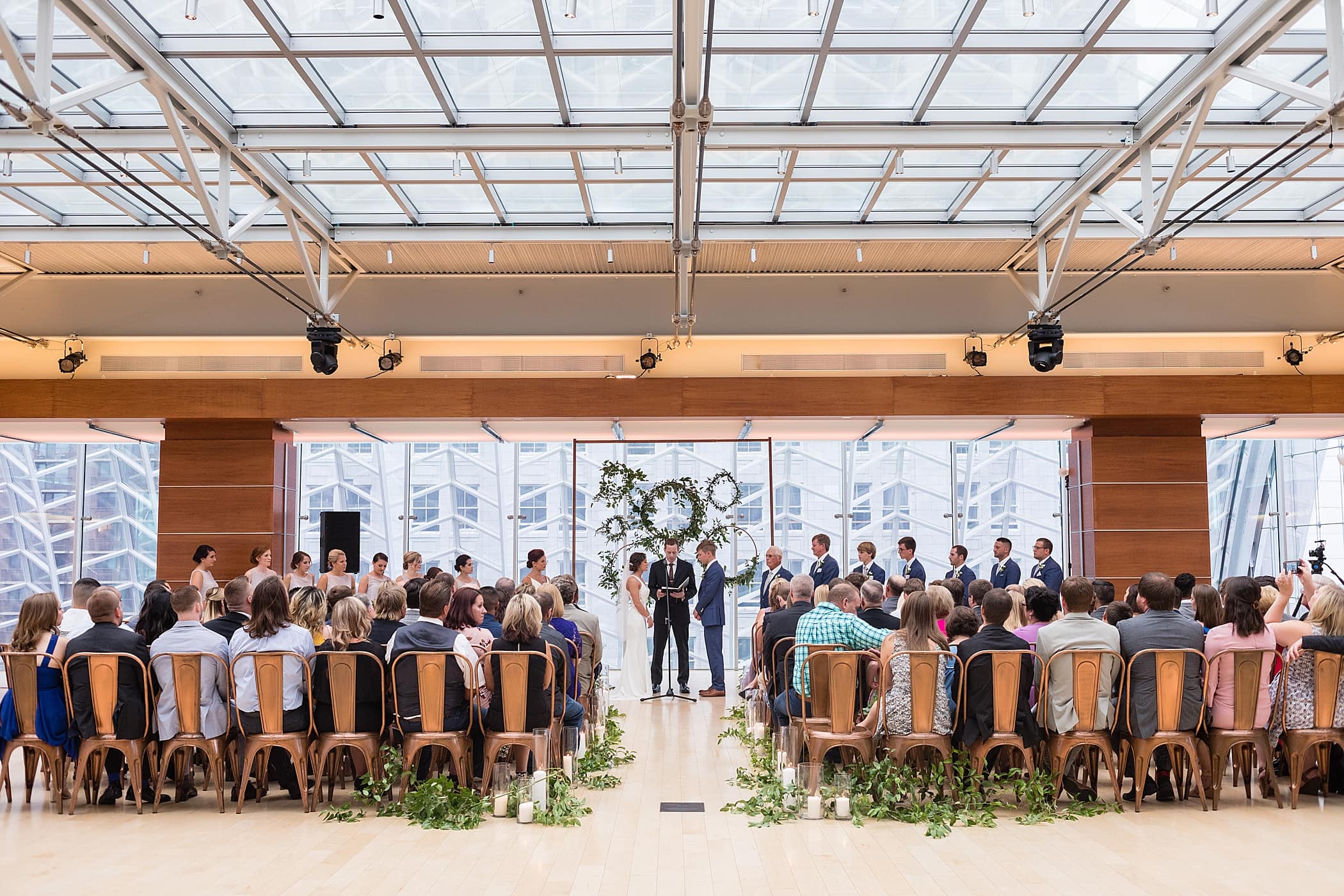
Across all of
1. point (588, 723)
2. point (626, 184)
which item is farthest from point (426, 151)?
point (588, 723)

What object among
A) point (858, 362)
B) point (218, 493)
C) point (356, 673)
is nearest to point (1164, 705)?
point (356, 673)

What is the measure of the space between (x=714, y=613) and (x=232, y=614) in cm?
563

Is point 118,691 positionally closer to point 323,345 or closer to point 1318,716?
point 323,345

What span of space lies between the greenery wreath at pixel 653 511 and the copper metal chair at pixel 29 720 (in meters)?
6.66

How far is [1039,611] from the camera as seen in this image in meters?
6.31

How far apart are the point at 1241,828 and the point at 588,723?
175 inches

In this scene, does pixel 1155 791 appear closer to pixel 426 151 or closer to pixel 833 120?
pixel 833 120

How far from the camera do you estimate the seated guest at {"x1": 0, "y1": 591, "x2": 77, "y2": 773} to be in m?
5.84

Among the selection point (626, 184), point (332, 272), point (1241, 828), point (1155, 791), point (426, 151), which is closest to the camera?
point (1241, 828)

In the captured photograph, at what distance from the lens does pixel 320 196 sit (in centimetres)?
973

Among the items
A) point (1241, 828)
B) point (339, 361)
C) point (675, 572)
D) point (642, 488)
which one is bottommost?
point (1241, 828)

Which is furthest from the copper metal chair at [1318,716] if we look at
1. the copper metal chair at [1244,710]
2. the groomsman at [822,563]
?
the groomsman at [822,563]

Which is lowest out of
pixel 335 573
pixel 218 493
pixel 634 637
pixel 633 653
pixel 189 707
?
pixel 633 653

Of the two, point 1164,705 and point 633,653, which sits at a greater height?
point 1164,705
